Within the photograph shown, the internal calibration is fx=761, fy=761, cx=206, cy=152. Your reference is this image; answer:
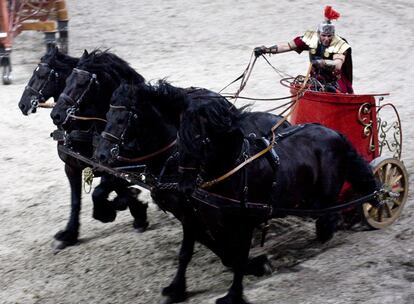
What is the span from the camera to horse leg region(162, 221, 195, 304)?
5.66 meters

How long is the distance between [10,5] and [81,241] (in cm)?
799

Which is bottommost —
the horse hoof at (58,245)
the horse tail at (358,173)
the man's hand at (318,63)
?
the horse hoof at (58,245)

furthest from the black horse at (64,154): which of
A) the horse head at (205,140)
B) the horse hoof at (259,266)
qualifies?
the horse head at (205,140)

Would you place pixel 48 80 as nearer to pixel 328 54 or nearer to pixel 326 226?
pixel 328 54

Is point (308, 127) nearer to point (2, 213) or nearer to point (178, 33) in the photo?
point (2, 213)

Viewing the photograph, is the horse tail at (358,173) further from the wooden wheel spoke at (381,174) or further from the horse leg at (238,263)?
the horse leg at (238,263)

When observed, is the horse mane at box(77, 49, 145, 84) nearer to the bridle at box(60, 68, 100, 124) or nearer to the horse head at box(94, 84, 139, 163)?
the bridle at box(60, 68, 100, 124)

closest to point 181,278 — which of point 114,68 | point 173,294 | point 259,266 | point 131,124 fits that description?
point 173,294

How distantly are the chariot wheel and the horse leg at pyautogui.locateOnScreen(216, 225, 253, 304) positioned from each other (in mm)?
1526

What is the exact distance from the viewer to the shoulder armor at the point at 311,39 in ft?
22.6

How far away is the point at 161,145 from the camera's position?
5.76m

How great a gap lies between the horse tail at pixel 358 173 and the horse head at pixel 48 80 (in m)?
2.63

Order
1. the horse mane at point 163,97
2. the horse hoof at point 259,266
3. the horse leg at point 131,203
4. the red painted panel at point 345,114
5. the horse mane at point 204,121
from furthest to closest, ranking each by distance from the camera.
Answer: the horse leg at point 131,203 < the red painted panel at point 345,114 < the horse hoof at point 259,266 < the horse mane at point 163,97 < the horse mane at point 204,121

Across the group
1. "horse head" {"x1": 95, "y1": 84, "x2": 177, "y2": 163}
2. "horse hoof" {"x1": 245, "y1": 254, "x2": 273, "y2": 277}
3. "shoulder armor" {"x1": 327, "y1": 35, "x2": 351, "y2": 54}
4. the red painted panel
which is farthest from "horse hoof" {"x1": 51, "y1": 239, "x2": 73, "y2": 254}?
"shoulder armor" {"x1": 327, "y1": 35, "x2": 351, "y2": 54}
